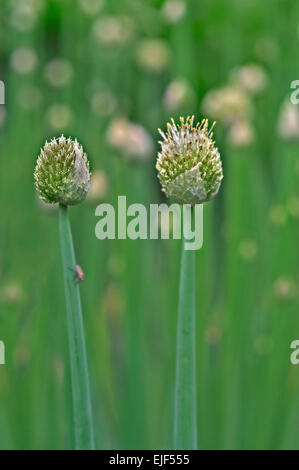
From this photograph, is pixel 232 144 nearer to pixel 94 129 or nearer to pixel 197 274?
pixel 197 274

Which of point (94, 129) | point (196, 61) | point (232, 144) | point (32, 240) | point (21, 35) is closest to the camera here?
point (232, 144)

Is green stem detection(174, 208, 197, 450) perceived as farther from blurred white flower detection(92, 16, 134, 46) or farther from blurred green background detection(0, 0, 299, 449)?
blurred white flower detection(92, 16, 134, 46)

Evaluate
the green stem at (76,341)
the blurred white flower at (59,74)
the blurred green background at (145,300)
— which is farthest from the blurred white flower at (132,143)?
the green stem at (76,341)

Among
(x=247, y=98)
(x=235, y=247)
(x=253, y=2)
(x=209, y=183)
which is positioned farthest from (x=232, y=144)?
(x=253, y=2)

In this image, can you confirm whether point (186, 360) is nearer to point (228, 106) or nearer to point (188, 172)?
point (188, 172)

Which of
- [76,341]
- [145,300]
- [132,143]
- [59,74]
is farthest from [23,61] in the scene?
[76,341]
